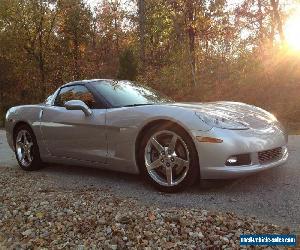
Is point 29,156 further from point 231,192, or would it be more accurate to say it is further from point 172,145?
point 231,192

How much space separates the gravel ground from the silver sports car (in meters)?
0.57

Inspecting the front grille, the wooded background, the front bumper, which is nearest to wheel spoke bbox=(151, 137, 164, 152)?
the front bumper

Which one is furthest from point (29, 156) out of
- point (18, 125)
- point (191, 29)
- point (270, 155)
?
point (191, 29)

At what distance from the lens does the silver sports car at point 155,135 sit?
4.63 m

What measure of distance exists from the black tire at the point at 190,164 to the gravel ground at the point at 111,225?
42cm

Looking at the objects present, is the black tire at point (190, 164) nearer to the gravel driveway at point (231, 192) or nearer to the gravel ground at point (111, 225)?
the gravel driveway at point (231, 192)

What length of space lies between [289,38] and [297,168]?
51.1ft

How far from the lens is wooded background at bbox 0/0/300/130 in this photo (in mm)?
17188

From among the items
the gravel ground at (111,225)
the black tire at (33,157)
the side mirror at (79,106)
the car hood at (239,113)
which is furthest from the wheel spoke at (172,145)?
the black tire at (33,157)

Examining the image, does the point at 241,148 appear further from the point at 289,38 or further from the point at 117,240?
the point at 289,38

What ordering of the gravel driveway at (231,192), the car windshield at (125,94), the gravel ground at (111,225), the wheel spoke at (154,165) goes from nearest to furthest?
the gravel ground at (111,225), the gravel driveway at (231,192), the wheel spoke at (154,165), the car windshield at (125,94)

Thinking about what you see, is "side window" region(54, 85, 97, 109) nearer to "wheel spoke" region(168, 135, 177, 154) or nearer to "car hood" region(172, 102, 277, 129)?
"car hood" region(172, 102, 277, 129)

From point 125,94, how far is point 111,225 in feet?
7.55

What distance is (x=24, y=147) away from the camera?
22.8ft
